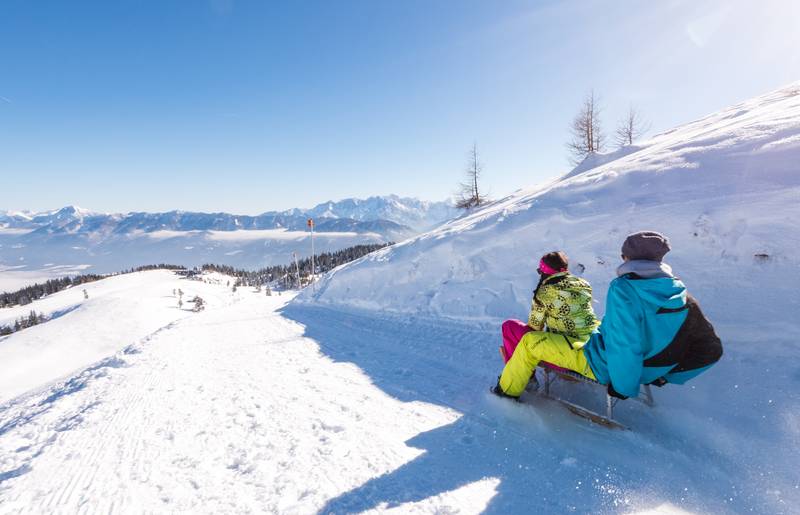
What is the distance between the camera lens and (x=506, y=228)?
11.4 meters

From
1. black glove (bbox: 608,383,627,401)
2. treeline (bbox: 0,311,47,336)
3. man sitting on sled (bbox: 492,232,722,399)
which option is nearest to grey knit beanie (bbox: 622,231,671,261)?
man sitting on sled (bbox: 492,232,722,399)

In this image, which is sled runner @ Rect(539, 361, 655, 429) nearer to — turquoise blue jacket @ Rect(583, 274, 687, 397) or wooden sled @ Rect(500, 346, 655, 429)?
wooden sled @ Rect(500, 346, 655, 429)

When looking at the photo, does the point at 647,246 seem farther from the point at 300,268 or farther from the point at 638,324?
the point at 300,268

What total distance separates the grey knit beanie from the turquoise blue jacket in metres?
0.21

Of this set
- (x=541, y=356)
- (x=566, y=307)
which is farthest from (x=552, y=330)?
(x=541, y=356)

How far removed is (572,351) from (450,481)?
6.39 ft

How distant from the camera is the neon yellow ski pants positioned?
3.82 meters

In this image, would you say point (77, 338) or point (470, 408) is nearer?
point (470, 408)

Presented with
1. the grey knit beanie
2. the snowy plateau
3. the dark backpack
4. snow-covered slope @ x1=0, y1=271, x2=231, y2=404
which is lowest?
snow-covered slope @ x1=0, y1=271, x2=231, y2=404

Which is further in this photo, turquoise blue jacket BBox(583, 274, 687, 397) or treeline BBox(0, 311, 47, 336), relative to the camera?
treeline BBox(0, 311, 47, 336)

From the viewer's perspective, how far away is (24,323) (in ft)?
306

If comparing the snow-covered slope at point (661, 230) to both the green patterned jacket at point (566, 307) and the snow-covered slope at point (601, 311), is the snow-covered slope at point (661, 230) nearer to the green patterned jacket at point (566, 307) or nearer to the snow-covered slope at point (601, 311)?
the snow-covered slope at point (601, 311)

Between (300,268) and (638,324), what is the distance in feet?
421

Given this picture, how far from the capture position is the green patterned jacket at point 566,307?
429 cm
